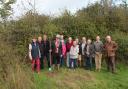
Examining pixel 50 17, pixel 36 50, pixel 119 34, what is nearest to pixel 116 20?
pixel 119 34

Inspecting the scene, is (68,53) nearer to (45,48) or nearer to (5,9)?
(45,48)

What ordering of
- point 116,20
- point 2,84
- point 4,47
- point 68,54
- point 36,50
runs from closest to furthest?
point 2,84, point 4,47, point 36,50, point 68,54, point 116,20

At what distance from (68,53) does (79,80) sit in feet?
7.32

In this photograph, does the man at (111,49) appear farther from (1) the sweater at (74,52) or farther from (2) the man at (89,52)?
(1) the sweater at (74,52)

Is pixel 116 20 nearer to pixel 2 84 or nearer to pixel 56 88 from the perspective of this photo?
pixel 56 88

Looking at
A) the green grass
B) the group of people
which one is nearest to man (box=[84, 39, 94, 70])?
the group of people

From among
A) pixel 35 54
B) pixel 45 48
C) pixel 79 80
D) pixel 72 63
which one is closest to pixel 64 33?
pixel 72 63

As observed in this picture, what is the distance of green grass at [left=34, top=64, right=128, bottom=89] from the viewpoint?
20172 mm

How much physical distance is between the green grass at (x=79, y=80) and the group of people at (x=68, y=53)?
0.54m

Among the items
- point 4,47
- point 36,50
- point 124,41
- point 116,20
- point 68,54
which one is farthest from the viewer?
point 116,20

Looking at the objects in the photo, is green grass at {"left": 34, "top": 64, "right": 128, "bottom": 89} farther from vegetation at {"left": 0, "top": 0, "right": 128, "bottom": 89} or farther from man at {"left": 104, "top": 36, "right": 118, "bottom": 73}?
man at {"left": 104, "top": 36, "right": 118, "bottom": 73}

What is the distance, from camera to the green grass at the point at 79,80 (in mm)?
20172

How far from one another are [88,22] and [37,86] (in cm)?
972

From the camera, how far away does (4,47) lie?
59.3 ft
